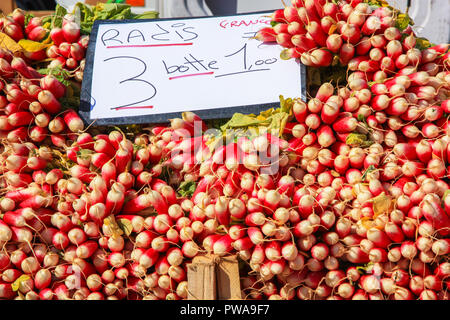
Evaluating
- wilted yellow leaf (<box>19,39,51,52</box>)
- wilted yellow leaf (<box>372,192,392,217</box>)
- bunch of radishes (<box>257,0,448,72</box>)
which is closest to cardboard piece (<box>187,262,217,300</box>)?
wilted yellow leaf (<box>372,192,392,217</box>)

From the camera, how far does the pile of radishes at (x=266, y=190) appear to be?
1.28m

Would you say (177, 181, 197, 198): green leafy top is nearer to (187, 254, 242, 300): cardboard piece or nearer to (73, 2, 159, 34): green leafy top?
(187, 254, 242, 300): cardboard piece

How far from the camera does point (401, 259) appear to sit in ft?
4.26

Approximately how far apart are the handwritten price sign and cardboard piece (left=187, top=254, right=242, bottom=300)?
61 centimetres

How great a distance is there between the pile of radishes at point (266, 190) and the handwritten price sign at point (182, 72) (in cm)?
11

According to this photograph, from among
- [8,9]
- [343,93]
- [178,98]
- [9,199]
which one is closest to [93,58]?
[178,98]

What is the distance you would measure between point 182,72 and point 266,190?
0.73 metres

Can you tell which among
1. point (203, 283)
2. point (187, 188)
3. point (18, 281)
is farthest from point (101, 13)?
point (203, 283)

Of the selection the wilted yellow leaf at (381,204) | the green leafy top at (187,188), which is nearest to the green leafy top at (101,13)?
the green leafy top at (187,188)

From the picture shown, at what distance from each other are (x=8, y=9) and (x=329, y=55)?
2.63 meters

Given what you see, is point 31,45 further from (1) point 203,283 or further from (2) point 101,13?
(1) point 203,283

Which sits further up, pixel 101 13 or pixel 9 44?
pixel 101 13

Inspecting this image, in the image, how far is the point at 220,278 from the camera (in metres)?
1.26

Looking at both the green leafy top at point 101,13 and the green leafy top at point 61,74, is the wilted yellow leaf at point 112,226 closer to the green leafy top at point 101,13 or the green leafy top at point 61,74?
the green leafy top at point 61,74
